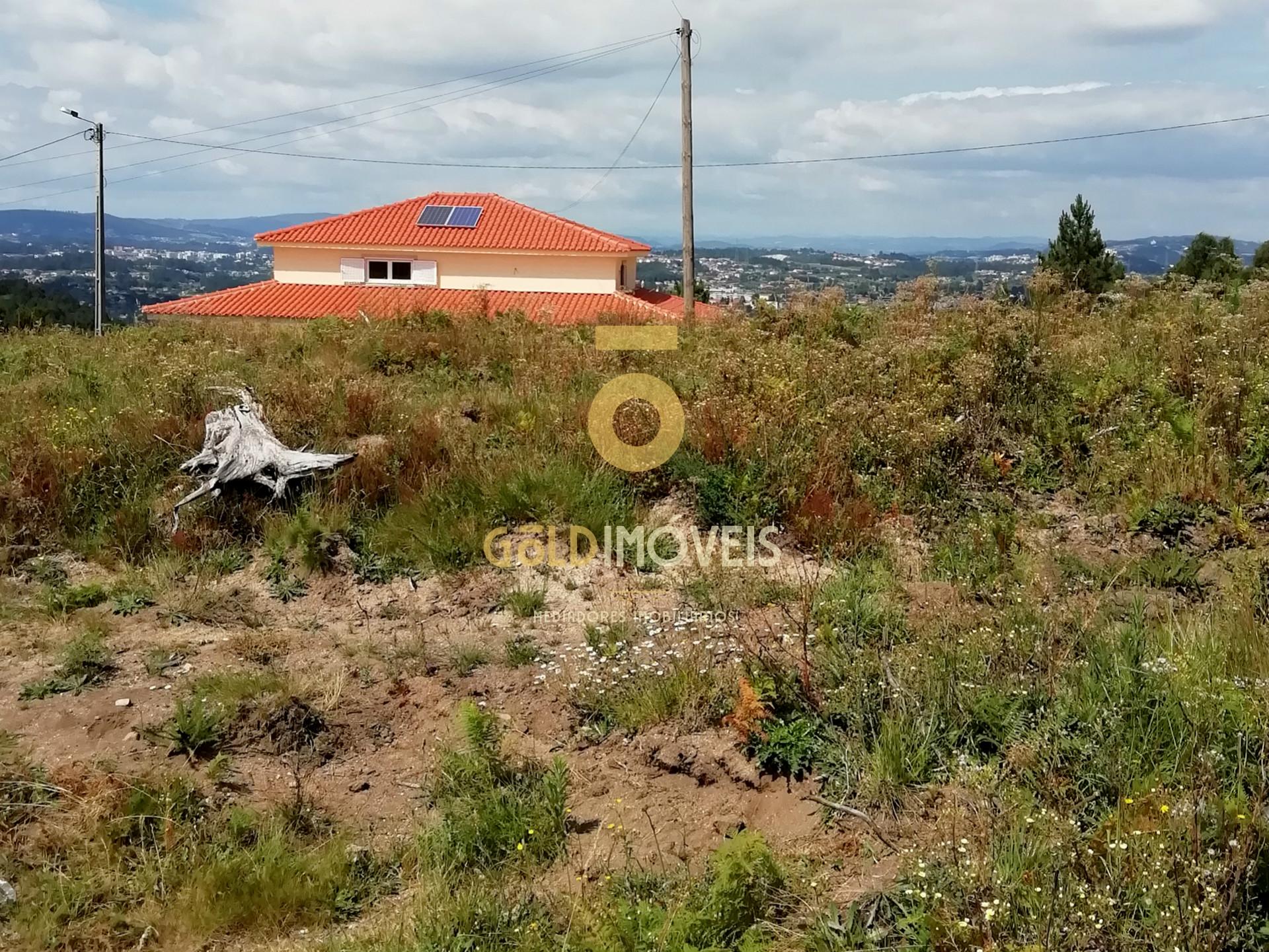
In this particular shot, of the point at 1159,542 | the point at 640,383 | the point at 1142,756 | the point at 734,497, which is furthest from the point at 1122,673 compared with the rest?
the point at 640,383

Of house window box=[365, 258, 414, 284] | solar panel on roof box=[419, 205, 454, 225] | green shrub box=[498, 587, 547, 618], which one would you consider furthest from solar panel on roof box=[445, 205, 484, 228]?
green shrub box=[498, 587, 547, 618]

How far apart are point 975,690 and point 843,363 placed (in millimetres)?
4590

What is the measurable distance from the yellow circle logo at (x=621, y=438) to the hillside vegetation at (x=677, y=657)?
160 millimetres

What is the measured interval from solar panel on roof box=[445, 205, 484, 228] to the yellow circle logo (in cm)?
3027

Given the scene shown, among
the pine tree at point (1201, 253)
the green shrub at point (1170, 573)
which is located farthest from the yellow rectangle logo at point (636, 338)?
the pine tree at point (1201, 253)

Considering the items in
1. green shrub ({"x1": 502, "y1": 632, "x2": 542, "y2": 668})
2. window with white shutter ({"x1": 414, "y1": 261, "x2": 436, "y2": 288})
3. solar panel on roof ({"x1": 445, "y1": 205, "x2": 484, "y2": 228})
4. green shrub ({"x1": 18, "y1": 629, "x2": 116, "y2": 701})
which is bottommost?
green shrub ({"x1": 18, "y1": 629, "x2": 116, "y2": 701})

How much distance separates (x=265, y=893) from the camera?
12.1 ft

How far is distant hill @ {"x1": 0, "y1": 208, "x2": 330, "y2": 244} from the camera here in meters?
131

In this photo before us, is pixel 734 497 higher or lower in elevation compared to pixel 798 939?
higher

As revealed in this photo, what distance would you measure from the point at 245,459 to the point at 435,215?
32657mm

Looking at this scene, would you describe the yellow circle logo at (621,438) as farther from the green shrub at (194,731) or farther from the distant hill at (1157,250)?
the distant hill at (1157,250)

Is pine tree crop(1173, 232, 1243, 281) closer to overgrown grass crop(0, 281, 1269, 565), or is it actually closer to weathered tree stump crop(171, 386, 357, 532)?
overgrown grass crop(0, 281, 1269, 565)

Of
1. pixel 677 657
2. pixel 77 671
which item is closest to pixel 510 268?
pixel 77 671

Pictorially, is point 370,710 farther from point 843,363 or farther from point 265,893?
point 843,363
